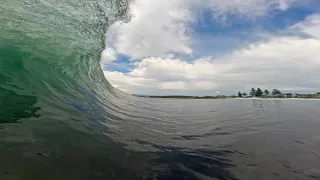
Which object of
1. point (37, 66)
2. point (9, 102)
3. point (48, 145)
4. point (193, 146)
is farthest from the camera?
point (37, 66)

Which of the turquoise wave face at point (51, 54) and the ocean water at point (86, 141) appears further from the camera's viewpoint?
the turquoise wave face at point (51, 54)

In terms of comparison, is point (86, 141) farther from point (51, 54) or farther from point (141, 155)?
point (51, 54)

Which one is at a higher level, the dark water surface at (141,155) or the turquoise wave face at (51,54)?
the turquoise wave face at (51,54)

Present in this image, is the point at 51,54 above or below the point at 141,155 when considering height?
above

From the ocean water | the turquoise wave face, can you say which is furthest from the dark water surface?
the turquoise wave face

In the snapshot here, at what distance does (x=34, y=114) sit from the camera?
21.1 feet

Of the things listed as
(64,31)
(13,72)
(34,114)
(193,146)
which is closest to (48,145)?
(34,114)

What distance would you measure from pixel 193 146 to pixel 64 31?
11.4m

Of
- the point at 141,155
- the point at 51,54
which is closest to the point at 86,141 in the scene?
the point at 141,155

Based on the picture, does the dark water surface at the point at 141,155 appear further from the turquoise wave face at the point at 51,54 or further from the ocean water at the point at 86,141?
the turquoise wave face at the point at 51,54

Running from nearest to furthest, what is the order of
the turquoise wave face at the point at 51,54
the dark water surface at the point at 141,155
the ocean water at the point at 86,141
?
the dark water surface at the point at 141,155 < the ocean water at the point at 86,141 < the turquoise wave face at the point at 51,54

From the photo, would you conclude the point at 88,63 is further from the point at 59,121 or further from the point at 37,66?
the point at 59,121

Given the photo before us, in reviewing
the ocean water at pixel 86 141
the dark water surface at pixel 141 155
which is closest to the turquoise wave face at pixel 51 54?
the ocean water at pixel 86 141

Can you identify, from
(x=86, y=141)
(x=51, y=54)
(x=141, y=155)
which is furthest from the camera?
(x=51, y=54)
